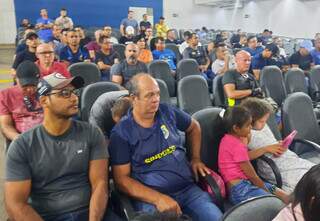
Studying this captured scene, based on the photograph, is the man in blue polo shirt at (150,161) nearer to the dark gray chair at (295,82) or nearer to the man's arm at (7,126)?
the man's arm at (7,126)

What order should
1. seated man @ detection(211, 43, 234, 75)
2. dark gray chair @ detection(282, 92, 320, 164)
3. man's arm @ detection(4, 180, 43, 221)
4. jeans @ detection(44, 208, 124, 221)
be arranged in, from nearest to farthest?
man's arm @ detection(4, 180, 43, 221) < jeans @ detection(44, 208, 124, 221) < dark gray chair @ detection(282, 92, 320, 164) < seated man @ detection(211, 43, 234, 75)

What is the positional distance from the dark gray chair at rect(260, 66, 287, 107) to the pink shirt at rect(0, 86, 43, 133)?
8.92ft

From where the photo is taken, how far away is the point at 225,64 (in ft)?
16.7

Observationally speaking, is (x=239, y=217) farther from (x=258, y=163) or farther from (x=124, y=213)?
(x=258, y=163)

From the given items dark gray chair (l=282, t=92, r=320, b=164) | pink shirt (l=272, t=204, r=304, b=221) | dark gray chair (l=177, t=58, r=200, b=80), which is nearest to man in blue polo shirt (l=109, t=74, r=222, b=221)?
pink shirt (l=272, t=204, r=304, b=221)

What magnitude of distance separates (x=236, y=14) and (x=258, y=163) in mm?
15724

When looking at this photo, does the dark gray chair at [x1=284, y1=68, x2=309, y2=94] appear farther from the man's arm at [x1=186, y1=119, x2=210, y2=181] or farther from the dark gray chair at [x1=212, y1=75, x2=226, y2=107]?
the man's arm at [x1=186, y1=119, x2=210, y2=181]

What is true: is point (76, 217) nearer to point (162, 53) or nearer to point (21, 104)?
point (21, 104)

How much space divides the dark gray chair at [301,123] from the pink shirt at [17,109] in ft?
6.42

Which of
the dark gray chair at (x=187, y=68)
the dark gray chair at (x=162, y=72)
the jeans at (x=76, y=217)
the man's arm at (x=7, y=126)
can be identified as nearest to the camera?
the jeans at (x=76, y=217)

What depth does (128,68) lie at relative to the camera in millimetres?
3967

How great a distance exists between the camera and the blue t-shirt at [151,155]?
5.99 ft

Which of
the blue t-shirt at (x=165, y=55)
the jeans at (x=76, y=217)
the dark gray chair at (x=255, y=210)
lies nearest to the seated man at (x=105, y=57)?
the blue t-shirt at (x=165, y=55)

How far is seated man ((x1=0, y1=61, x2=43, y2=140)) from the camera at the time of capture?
7.61ft
